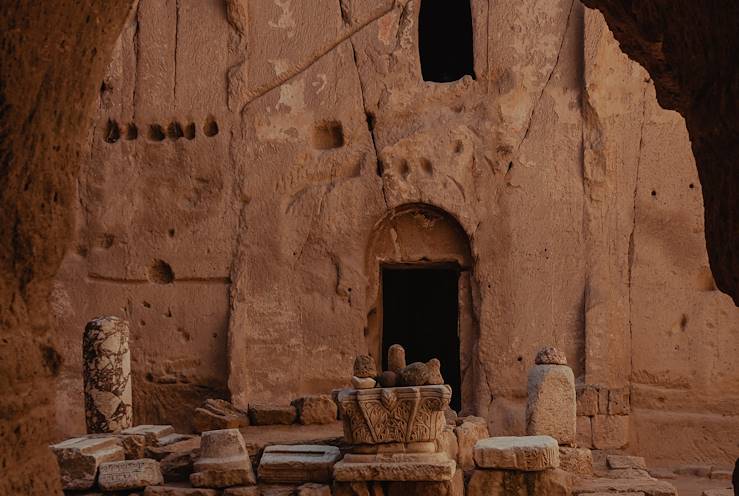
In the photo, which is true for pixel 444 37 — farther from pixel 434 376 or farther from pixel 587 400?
pixel 434 376

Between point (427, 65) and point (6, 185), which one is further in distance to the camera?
point (427, 65)

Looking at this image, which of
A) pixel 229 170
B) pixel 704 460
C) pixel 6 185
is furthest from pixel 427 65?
pixel 6 185

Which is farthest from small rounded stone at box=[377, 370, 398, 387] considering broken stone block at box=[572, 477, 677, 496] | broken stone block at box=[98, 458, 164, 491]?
broken stone block at box=[98, 458, 164, 491]

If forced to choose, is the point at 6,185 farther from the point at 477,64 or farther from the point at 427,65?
the point at 427,65

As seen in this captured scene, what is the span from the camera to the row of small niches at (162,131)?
13844mm

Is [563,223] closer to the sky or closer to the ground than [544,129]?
closer to the ground

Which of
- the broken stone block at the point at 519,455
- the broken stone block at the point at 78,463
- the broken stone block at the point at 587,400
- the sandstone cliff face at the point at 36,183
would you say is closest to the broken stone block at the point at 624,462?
the broken stone block at the point at 587,400

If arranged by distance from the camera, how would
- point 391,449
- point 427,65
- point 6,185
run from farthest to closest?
point 427,65 < point 391,449 < point 6,185

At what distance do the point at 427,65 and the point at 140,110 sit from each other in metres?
4.71

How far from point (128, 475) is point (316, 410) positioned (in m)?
2.69

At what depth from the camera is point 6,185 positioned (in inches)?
133

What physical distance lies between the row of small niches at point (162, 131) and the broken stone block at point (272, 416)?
4.06 metres

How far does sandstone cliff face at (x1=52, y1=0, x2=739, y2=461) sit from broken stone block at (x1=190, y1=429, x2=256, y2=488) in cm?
412

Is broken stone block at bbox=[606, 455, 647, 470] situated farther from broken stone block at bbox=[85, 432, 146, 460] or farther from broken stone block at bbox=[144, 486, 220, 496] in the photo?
broken stone block at bbox=[85, 432, 146, 460]
